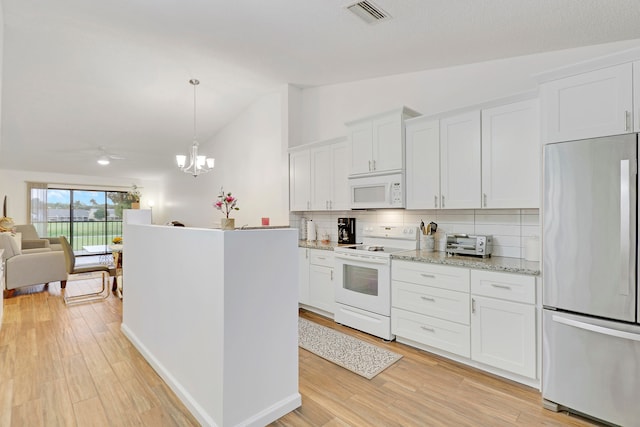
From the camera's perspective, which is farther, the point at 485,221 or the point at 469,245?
the point at 485,221

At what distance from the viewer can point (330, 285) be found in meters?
3.71

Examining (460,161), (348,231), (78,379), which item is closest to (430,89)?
(460,161)

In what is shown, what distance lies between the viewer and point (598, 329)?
1.85 m

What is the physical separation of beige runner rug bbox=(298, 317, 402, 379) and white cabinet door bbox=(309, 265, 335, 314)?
377mm

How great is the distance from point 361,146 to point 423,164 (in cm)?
79

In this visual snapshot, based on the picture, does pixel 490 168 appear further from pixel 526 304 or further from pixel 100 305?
pixel 100 305

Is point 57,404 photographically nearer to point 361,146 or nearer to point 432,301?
point 432,301

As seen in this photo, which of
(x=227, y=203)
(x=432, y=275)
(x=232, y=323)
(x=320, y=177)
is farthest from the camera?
(x=320, y=177)

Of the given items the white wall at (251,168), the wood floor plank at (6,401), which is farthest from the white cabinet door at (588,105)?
the wood floor plank at (6,401)

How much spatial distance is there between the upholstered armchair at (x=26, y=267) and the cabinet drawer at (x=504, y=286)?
6071 mm

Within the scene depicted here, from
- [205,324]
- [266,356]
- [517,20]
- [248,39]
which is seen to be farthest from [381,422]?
[248,39]

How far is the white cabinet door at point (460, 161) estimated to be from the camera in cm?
280

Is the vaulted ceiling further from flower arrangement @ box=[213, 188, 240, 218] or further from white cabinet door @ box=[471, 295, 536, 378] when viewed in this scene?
white cabinet door @ box=[471, 295, 536, 378]

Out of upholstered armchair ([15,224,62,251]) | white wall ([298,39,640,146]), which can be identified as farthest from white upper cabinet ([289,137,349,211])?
upholstered armchair ([15,224,62,251])
